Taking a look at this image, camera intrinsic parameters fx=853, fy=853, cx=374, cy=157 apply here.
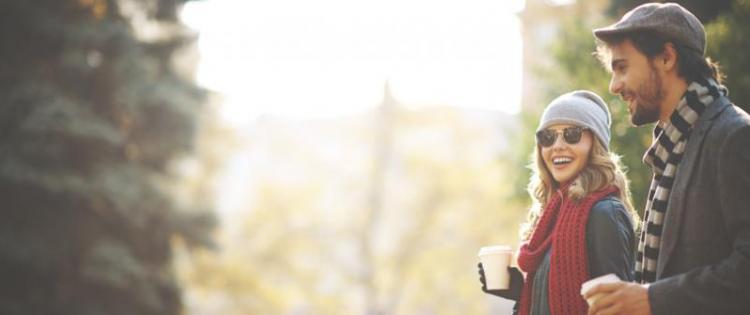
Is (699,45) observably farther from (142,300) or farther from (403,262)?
(403,262)

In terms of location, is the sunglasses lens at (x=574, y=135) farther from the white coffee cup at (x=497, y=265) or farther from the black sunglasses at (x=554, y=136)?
the white coffee cup at (x=497, y=265)

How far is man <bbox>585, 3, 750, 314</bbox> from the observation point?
239 centimetres

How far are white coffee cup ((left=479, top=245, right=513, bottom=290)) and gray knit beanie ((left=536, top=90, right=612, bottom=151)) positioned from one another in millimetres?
523

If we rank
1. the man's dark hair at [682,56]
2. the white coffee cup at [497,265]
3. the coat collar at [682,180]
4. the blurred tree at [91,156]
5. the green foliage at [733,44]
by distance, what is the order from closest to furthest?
the coat collar at [682,180], the man's dark hair at [682,56], the white coffee cup at [497,265], the green foliage at [733,44], the blurred tree at [91,156]

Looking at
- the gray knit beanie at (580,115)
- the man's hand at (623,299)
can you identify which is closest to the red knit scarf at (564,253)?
the gray knit beanie at (580,115)

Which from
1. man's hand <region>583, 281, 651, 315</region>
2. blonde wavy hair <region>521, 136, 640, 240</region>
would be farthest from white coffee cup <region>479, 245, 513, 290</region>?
man's hand <region>583, 281, 651, 315</region>

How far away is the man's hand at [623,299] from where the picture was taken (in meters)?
2.46

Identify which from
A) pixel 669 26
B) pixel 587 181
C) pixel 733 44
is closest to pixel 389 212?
pixel 733 44

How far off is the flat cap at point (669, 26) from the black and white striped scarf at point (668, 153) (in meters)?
0.15

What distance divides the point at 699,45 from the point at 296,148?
3095 cm

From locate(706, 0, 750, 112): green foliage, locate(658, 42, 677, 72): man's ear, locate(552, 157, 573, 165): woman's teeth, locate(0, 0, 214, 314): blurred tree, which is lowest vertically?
locate(658, 42, 677, 72): man's ear

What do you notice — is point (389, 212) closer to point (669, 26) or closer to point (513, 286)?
point (513, 286)

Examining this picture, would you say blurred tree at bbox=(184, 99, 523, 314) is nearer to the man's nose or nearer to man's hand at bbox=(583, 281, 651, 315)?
the man's nose

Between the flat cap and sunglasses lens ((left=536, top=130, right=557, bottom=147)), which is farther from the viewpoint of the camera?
sunglasses lens ((left=536, top=130, right=557, bottom=147))
